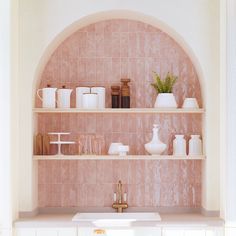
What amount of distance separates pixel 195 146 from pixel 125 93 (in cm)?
76

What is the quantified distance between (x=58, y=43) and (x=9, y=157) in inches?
47.8

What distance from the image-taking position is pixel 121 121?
482 cm

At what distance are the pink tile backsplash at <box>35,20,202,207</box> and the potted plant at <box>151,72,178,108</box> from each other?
0.16 meters

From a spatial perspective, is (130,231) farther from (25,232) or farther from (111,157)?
(25,232)

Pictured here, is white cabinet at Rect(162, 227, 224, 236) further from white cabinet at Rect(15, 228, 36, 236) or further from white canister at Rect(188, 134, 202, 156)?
white cabinet at Rect(15, 228, 36, 236)

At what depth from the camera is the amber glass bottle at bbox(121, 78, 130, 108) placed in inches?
182

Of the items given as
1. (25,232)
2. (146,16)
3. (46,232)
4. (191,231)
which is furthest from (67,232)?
Answer: (146,16)

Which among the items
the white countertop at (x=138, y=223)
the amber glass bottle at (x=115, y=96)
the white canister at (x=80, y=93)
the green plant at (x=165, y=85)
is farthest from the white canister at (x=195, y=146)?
the white canister at (x=80, y=93)

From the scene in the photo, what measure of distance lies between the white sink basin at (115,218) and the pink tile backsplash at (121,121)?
21 cm

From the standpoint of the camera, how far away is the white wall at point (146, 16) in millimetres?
4473

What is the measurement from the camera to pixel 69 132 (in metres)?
4.80

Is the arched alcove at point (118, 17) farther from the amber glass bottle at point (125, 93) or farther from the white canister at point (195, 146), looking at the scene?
the amber glass bottle at point (125, 93)

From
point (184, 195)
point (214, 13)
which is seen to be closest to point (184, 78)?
point (214, 13)

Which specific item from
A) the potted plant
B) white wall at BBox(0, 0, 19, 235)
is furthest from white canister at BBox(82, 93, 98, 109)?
white wall at BBox(0, 0, 19, 235)
